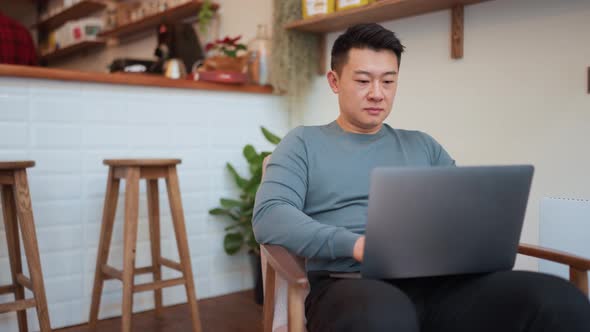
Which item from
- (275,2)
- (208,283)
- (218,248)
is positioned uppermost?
(275,2)

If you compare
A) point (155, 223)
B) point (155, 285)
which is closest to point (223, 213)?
point (155, 223)

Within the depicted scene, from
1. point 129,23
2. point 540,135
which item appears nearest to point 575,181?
point 540,135

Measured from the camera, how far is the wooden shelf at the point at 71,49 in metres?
5.03

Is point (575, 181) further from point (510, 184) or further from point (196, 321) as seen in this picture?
point (196, 321)

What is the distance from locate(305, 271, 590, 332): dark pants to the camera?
1107mm

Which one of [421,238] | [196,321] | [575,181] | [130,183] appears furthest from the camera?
[196,321]

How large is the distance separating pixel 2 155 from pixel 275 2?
155cm

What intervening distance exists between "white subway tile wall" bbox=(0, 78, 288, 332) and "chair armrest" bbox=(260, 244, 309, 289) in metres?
1.46

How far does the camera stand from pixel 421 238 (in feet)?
3.61

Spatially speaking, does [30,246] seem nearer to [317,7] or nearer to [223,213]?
[223,213]

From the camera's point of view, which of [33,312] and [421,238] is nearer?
[421,238]

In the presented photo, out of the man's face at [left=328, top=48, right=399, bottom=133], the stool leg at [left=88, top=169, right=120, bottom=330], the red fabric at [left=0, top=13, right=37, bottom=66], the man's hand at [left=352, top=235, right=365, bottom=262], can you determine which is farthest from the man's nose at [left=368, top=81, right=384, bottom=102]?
the red fabric at [left=0, top=13, right=37, bottom=66]

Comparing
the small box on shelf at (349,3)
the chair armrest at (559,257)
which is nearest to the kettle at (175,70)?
the small box on shelf at (349,3)

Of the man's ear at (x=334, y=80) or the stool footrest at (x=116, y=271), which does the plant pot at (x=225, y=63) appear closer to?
the stool footrest at (x=116, y=271)
